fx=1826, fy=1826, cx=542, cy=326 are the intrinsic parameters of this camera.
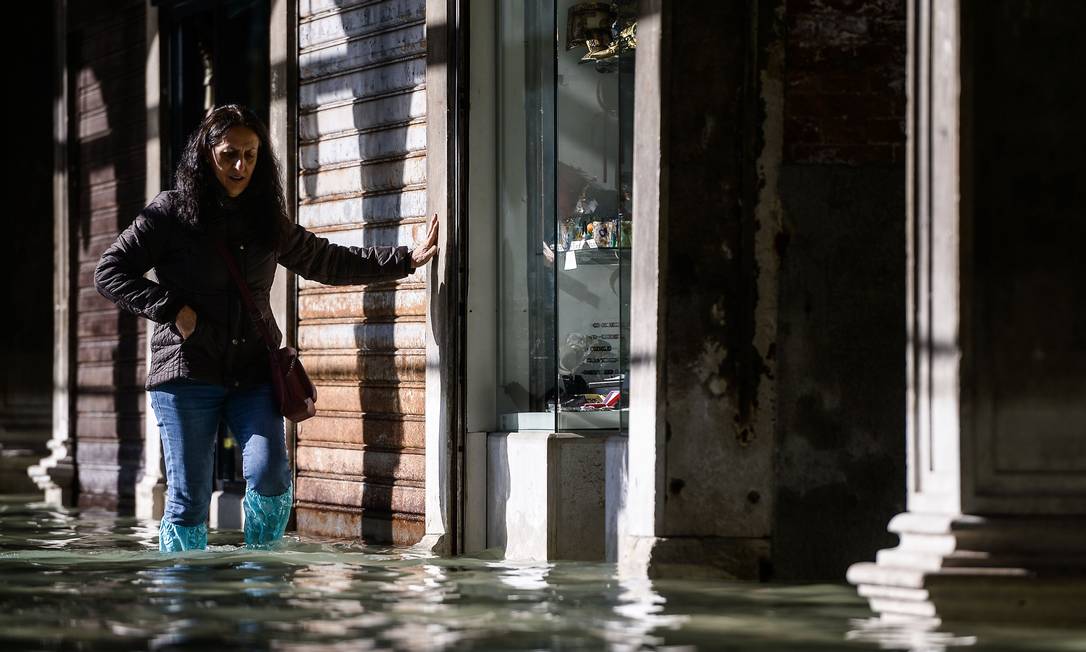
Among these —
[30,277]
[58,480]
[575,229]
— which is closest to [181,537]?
[575,229]

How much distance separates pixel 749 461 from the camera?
6.85m

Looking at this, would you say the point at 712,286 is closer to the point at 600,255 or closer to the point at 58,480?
the point at 600,255

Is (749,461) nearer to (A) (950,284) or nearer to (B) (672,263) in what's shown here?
(B) (672,263)

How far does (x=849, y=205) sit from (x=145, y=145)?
579cm

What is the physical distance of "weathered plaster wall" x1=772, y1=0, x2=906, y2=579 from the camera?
22.5 feet

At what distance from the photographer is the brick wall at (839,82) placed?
6.85 meters

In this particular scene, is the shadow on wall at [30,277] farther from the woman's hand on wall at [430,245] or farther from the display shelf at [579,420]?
the display shelf at [579,420]

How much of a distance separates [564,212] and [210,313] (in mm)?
1575

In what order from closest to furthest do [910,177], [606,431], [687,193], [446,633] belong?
1. [446,633]
2. [910,177]
3. [687,193]
4. [606,431]

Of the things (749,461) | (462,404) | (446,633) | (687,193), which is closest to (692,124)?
(687,193)

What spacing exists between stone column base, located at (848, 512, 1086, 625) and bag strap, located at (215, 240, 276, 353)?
3.30 meters

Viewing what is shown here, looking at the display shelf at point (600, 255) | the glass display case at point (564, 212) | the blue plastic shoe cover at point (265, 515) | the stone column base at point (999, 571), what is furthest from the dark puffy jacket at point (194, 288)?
the stone column base at point (999, 571)

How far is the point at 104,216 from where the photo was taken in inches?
474

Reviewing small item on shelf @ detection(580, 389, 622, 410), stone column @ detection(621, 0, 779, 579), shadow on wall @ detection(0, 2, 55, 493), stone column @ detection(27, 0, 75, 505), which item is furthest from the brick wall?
shadow on wall @ detection(0, 2, 55, 493)
